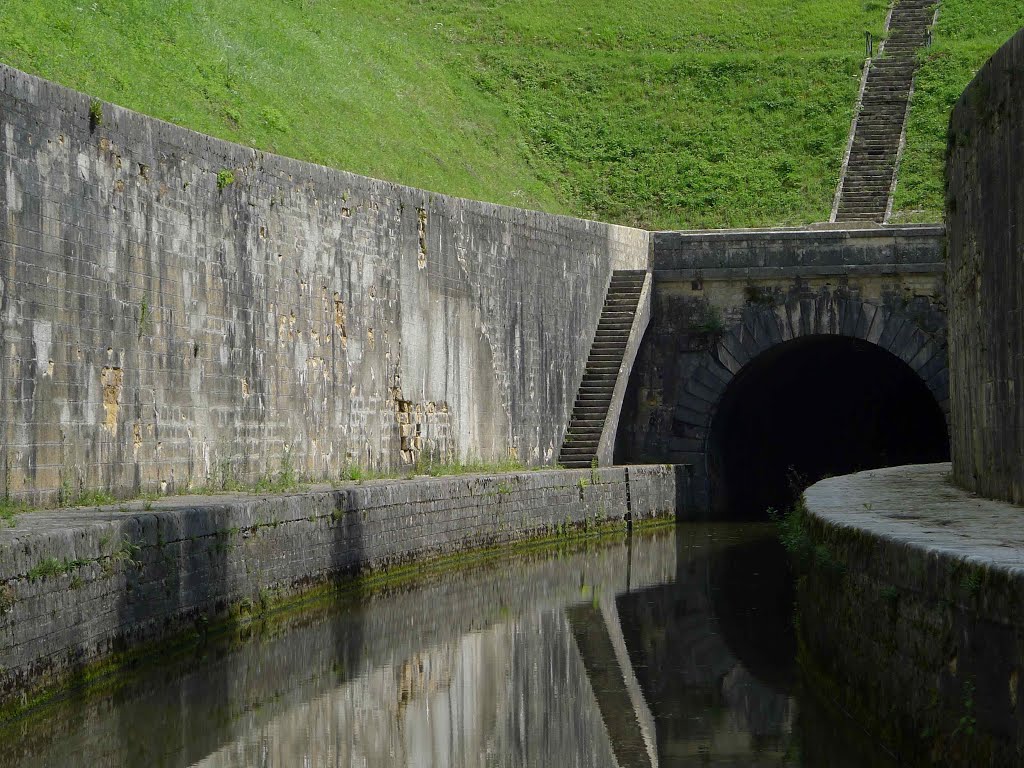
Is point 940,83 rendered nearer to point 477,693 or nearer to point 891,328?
point 891,328

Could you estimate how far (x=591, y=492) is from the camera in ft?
66.9

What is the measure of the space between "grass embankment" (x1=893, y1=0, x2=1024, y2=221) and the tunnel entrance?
9.58 ft

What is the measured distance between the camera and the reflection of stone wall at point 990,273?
35.6ft

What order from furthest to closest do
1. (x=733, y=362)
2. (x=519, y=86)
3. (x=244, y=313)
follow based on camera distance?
1. (x=519, y=86)
2. (x=733, y=362)
3. (x=244, y=313)

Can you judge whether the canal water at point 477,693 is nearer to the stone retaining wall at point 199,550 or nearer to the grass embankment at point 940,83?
the stone retaining wall at point 199,550

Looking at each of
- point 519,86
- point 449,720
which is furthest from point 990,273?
point 519,86

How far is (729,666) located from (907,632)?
390cm

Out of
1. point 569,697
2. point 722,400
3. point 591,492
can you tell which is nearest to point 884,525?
point 569,697

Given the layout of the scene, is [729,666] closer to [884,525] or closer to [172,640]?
[884,525]

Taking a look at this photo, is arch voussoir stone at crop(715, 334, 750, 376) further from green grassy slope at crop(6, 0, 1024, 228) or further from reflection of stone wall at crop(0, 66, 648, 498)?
green grassy slope at crop(6, 0, 1024, 228)

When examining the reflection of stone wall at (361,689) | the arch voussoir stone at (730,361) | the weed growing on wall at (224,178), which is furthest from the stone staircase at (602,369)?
the weed growing on wall at (224,178)

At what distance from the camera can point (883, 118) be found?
32.4m

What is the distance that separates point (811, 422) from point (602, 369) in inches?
286

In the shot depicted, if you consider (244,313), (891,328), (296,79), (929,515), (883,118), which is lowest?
(929,515)
